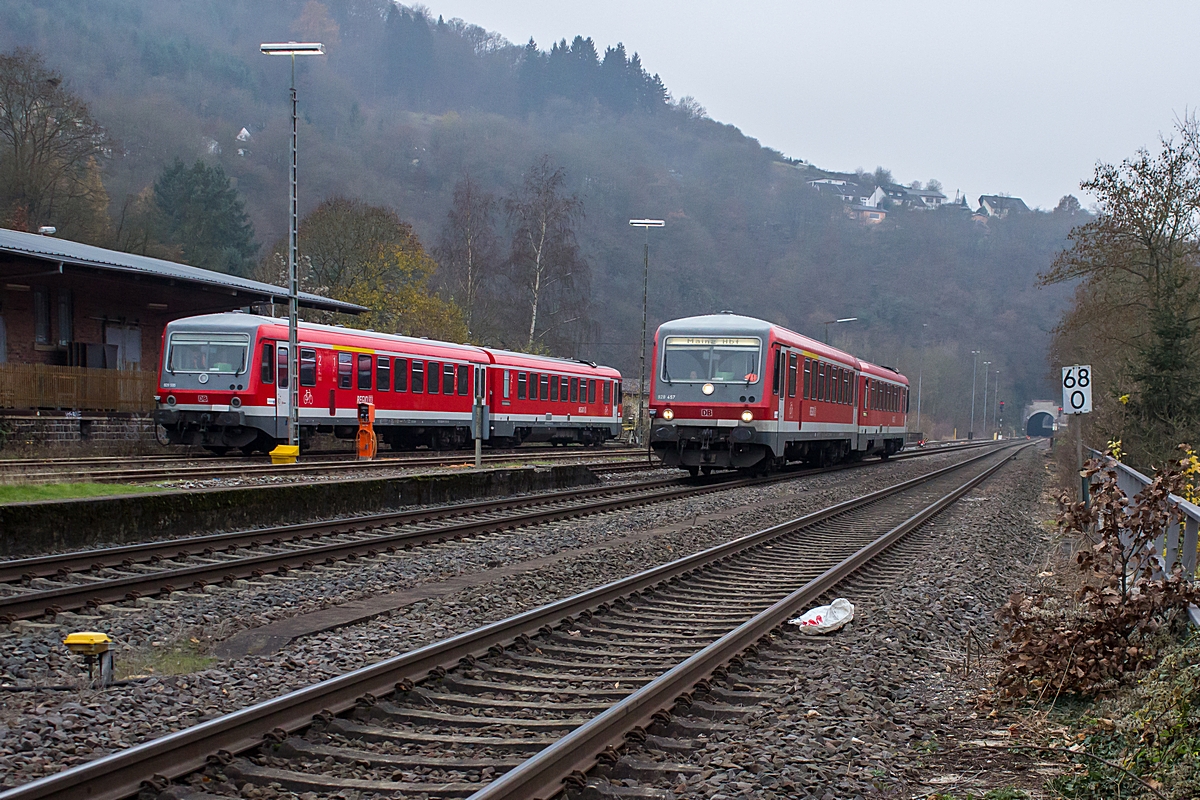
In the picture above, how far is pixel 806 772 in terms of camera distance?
4.99 meters

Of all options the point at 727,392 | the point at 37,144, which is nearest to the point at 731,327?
the point at 727,392

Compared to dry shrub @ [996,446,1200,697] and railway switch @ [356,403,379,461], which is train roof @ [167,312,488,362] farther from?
dry shrub @ [996,446,1200,697]

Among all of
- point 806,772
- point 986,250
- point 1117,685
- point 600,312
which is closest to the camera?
point 806,772

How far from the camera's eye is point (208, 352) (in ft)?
78.9

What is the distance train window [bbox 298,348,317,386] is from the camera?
24.7m

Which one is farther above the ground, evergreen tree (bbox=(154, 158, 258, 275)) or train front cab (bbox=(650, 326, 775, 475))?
evergreen tree (bbox=(154, 158, 258, 275))

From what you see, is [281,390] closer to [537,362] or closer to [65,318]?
[65,318]

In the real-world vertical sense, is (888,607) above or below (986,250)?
below

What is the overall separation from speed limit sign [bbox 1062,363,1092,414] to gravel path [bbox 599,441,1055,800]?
9.94 m

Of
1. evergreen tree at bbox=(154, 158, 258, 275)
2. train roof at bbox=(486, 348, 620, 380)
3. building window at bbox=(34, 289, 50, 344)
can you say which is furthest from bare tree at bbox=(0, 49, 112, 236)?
train roof at bbox=(486, 348, 620, 380)

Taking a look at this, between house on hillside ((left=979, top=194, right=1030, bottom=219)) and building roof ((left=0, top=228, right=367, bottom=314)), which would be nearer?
building roof ((left=0, top=228, right=367, bottom=314))

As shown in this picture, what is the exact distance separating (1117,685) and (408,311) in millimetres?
45690

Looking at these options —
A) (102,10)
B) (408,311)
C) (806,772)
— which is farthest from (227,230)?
(806,772)

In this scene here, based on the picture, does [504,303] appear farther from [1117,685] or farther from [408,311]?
[1117,685]
